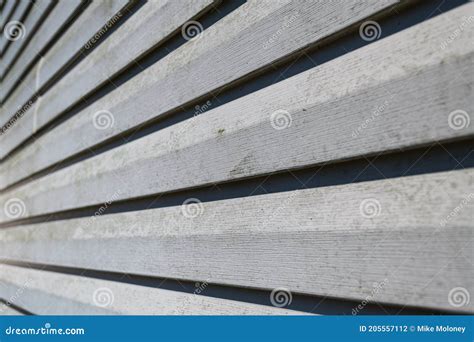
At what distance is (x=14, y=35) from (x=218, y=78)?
4.51 metres

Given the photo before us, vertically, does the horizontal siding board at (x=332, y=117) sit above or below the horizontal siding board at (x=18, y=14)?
below

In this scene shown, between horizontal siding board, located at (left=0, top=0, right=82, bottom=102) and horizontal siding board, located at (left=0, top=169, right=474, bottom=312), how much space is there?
7.68ft

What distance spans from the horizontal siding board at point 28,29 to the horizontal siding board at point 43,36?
0.07 metres

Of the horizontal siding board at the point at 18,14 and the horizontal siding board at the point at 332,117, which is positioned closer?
the horizontal siding board at the point at 332,117

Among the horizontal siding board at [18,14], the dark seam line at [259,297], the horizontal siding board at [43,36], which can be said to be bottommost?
the dark seam line at [259,297]

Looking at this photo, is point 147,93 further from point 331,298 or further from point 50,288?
point 50,288

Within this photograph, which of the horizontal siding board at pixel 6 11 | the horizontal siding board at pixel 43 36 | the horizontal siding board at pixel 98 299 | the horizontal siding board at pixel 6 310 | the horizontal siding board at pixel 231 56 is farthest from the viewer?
the horizontal siding board at pixel 6 11

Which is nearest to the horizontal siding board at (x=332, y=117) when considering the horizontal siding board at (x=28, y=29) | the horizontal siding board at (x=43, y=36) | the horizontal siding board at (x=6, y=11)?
the horizontal siding board at (x=43, y=36)

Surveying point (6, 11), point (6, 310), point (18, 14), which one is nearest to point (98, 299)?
point (6, 310)

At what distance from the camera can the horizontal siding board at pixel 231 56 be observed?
5.11 ft

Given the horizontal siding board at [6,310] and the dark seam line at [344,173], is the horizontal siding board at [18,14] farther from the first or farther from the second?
the dark seam line at [344,173]

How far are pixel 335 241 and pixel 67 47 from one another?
132 inches

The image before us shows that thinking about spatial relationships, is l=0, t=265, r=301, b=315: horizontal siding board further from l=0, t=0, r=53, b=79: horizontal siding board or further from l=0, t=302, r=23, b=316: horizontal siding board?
l=0, t=0, r=53, b=79: horizontal siding board

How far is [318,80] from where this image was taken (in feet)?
5.20
